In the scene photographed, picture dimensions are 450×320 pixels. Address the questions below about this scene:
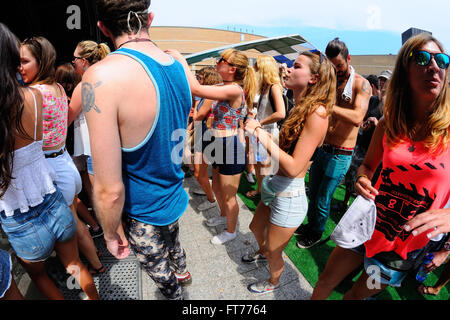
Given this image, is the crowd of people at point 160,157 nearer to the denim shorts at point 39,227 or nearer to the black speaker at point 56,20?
the denim shorts at point 39,227

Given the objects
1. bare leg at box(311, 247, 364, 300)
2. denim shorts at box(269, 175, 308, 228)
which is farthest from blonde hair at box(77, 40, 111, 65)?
bare leg at box(311, 247, 364, 300)

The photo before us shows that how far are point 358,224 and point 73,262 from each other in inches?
90.3

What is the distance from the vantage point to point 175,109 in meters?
1.35

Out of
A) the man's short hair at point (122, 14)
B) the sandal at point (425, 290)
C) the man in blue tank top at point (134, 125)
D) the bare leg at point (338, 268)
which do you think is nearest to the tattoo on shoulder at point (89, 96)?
the man in blue tank top at point (134, 125)

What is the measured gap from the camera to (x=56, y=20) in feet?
16.0

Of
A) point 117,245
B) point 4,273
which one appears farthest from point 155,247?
point 4,273

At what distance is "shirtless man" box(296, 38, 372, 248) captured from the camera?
8.86 ft

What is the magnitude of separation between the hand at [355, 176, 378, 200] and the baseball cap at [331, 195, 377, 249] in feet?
0.10

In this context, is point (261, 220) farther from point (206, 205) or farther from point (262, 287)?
point (206, 205)

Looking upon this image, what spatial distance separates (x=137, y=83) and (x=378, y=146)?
5.98 feet

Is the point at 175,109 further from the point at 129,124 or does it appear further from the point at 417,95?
the point at 417,95

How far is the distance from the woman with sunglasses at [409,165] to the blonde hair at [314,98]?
0.40m

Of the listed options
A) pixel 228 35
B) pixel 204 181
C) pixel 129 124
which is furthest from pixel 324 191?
pixel 228 35
